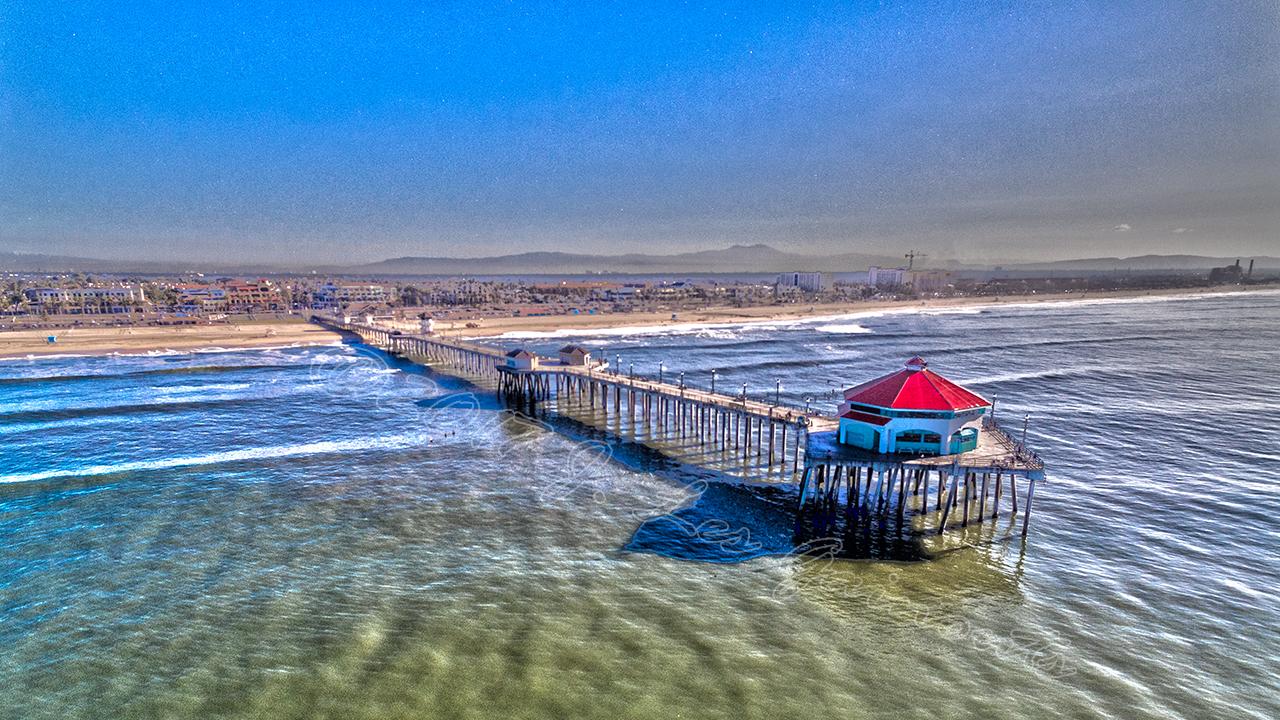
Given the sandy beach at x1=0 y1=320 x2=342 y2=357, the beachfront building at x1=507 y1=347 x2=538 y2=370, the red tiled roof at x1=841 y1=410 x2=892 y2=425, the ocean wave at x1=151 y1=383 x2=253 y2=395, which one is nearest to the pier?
the beachfront building at x1=507 y1=347 x2=538 y2=370

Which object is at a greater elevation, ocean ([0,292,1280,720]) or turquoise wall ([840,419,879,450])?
turquoise wall ([840,419,879,450])

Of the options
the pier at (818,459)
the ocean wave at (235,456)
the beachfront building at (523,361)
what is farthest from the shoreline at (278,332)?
the ocean wave at (235,456)

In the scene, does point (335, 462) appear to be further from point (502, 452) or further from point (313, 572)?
point (313, 572)

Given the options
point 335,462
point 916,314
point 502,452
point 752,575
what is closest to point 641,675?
point 752,575

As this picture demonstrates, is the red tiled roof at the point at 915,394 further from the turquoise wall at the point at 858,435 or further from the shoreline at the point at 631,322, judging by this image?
the shoreline at the point at 631,322

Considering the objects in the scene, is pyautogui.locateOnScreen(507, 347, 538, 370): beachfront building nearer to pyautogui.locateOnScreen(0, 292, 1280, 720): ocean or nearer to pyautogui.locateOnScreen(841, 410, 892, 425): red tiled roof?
pyautogui.locateOnScreen(0, 292, 1280, 720): ocean
